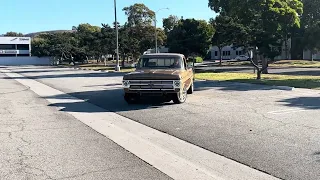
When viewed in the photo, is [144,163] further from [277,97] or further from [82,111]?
[277,97]

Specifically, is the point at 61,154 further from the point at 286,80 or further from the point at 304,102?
the point at 286,80

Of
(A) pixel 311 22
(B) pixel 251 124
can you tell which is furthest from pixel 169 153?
(A) pixel 311 22

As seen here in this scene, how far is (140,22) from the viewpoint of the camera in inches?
3558

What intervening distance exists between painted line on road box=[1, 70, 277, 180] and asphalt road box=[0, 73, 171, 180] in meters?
0.24

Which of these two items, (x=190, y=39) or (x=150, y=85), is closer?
(x=150, y=85)

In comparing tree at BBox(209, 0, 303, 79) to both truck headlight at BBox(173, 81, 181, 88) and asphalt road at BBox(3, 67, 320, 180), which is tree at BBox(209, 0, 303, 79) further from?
truck headlight at BBox(173, 81, 181, 88)

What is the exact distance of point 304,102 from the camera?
1276 centimetres

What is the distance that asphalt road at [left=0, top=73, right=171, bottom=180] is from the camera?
5.46 metres

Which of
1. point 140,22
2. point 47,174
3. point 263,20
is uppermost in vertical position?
point 140,22

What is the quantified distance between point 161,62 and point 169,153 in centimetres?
730

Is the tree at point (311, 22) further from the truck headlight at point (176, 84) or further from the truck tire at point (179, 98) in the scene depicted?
the truck headlight at point (176, 84)

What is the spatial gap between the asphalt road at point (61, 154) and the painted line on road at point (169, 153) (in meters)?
0.24

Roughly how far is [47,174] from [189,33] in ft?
117

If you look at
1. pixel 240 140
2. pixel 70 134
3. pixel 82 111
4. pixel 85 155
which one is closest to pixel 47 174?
pixel 85 155
